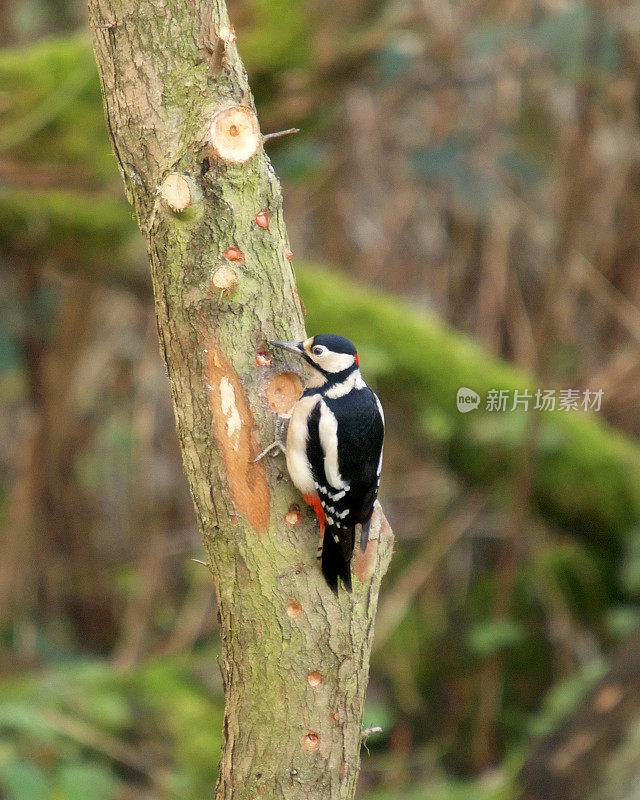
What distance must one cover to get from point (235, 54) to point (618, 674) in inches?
117

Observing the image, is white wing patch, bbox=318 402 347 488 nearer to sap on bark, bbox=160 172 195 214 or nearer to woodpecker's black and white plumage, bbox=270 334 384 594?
woodpecker's black and white plumage, bbox=270 334 384 594

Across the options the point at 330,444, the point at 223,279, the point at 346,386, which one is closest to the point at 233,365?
the point at 223,279

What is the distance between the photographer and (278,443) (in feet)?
6.89

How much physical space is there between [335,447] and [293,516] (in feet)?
0.76

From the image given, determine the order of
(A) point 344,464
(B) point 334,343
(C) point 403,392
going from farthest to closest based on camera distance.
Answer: (C) point 403,392 → (B) point 334,343 → (A) point 344,464

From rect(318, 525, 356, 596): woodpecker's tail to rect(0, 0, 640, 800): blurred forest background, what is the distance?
1435 millimetres

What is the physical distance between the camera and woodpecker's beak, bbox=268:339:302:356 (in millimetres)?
2094

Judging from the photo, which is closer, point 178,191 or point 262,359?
point 178,191

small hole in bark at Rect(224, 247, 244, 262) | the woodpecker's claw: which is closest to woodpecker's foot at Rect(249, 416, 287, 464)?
the woodpecker's claw

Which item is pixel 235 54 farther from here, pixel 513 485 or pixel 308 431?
pixel 513 485

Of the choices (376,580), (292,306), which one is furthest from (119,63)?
(376,580)

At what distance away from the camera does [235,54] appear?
207 centimetres

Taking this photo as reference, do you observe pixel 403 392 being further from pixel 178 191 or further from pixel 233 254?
pixel 178 191

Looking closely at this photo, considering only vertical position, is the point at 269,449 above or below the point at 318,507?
above
